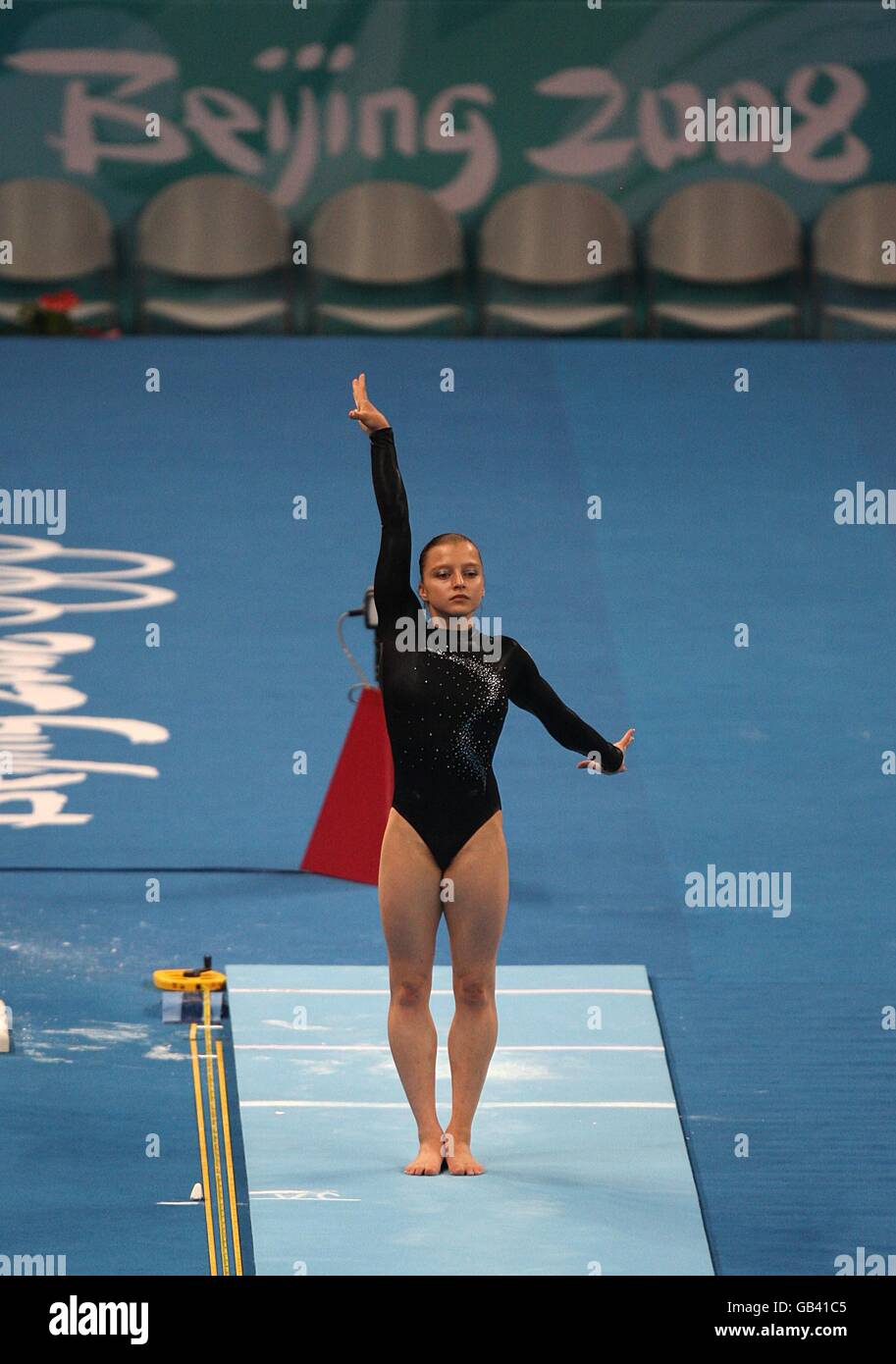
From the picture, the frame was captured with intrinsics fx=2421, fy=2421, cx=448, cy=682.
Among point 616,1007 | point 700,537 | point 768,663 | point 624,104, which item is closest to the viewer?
point 616,1007

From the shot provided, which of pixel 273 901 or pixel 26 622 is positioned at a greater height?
pixel 26 622

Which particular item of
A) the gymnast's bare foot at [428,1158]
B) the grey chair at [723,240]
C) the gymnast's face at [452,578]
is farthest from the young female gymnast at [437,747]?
the grey chair at [723,240]

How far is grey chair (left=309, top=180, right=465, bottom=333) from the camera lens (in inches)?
689

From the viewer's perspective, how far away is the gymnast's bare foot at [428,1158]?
6809 mm

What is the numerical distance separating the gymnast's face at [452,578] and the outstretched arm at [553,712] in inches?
9.7

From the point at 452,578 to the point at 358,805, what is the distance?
10.5 ft

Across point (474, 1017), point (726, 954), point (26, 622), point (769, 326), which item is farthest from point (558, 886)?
point (769, 326)

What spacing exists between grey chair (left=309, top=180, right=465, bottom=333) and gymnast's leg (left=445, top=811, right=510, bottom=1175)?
11.3 meters

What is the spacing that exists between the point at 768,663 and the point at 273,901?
142 inches

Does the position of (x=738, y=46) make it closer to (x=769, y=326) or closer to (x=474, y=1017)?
(x=769, y=326)

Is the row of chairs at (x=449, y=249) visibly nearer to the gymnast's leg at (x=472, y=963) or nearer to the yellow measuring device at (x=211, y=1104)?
the yellow measuring device at (x=211, y=1104)

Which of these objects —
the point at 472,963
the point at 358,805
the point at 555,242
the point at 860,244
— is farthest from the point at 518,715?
the point at 860,244

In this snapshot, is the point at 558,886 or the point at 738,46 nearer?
the point at 558,886

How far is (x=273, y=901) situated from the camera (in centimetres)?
924
